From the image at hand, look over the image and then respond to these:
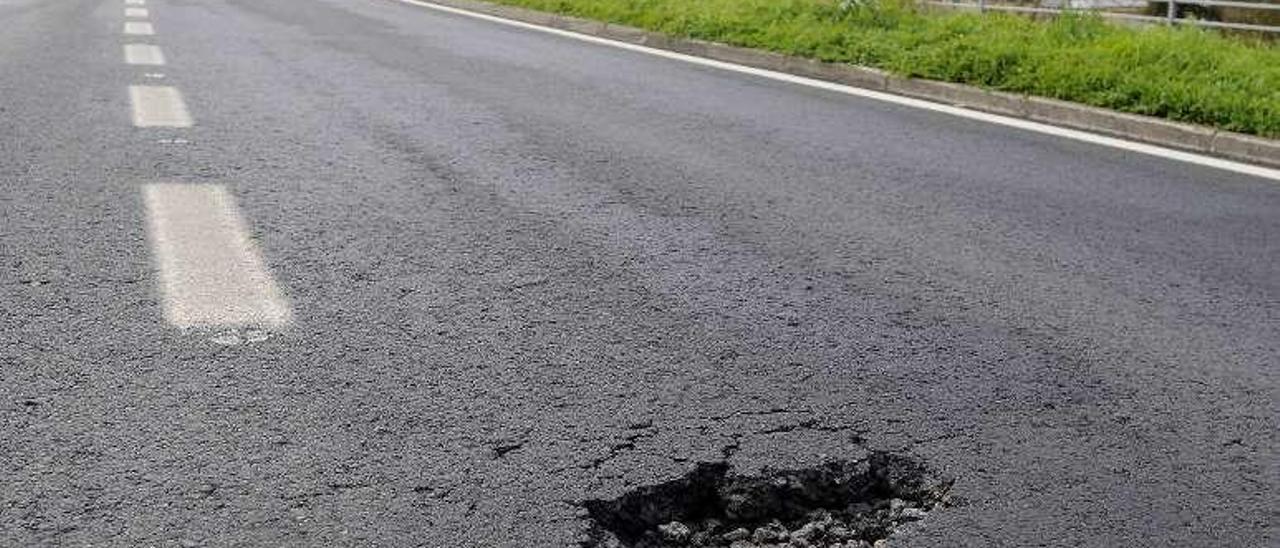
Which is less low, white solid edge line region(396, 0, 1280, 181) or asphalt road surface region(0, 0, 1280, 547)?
asphalt road surface region(0, 0, 1280, 547)

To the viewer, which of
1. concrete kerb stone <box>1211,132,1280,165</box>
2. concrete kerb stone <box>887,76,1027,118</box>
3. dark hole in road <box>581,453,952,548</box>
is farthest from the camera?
concrete kerb stone <box>887,76,1027,118</box>

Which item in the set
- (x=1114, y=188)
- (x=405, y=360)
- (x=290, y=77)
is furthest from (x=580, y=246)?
(x=290, y=77)

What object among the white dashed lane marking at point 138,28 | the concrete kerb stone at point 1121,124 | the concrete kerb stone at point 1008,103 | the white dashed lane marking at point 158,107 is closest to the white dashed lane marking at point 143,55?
the white dashed lane marking at point 138,28

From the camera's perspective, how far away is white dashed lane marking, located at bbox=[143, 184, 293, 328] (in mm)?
3732

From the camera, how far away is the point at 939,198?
228 inches

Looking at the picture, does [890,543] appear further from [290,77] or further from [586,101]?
[290,77]

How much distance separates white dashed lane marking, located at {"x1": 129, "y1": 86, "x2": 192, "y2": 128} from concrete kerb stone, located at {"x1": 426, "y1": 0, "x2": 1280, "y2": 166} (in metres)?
4.78

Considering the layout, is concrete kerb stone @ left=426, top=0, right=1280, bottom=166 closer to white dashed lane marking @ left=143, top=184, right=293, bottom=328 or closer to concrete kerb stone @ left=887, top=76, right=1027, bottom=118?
concrete kerb stone @ left=887, top=76, right=1027, bottom=118

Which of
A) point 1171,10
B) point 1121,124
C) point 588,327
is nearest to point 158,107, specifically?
point 588,327

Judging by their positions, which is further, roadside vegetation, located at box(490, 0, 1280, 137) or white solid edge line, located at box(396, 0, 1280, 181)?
roadside vegetation, located at box(490, 0, 1280, 137)

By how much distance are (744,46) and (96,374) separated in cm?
945

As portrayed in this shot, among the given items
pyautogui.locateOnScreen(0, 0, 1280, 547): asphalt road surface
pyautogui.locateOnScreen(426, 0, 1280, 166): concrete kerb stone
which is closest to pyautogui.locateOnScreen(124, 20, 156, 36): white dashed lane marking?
pyautogui.locateOnScreen(426, 0, 1280, 166): concrete kerb stone

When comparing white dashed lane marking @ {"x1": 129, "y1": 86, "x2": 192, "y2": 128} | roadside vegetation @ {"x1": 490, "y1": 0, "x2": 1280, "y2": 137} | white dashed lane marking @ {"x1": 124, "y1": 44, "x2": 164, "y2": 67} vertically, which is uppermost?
roadside vegetation @ {"x1": 490, "y1": 0, "x2": 1280, "y2": 137}

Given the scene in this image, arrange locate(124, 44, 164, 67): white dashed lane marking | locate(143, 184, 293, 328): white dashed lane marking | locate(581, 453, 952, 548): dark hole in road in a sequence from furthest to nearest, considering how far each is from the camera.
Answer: locate(124, 44, 164, 67): white dashed lane marking < locate(143, 184, 293, 328): white dashed lane marking < locate(581, 453, 952, 548): dark hole in road
